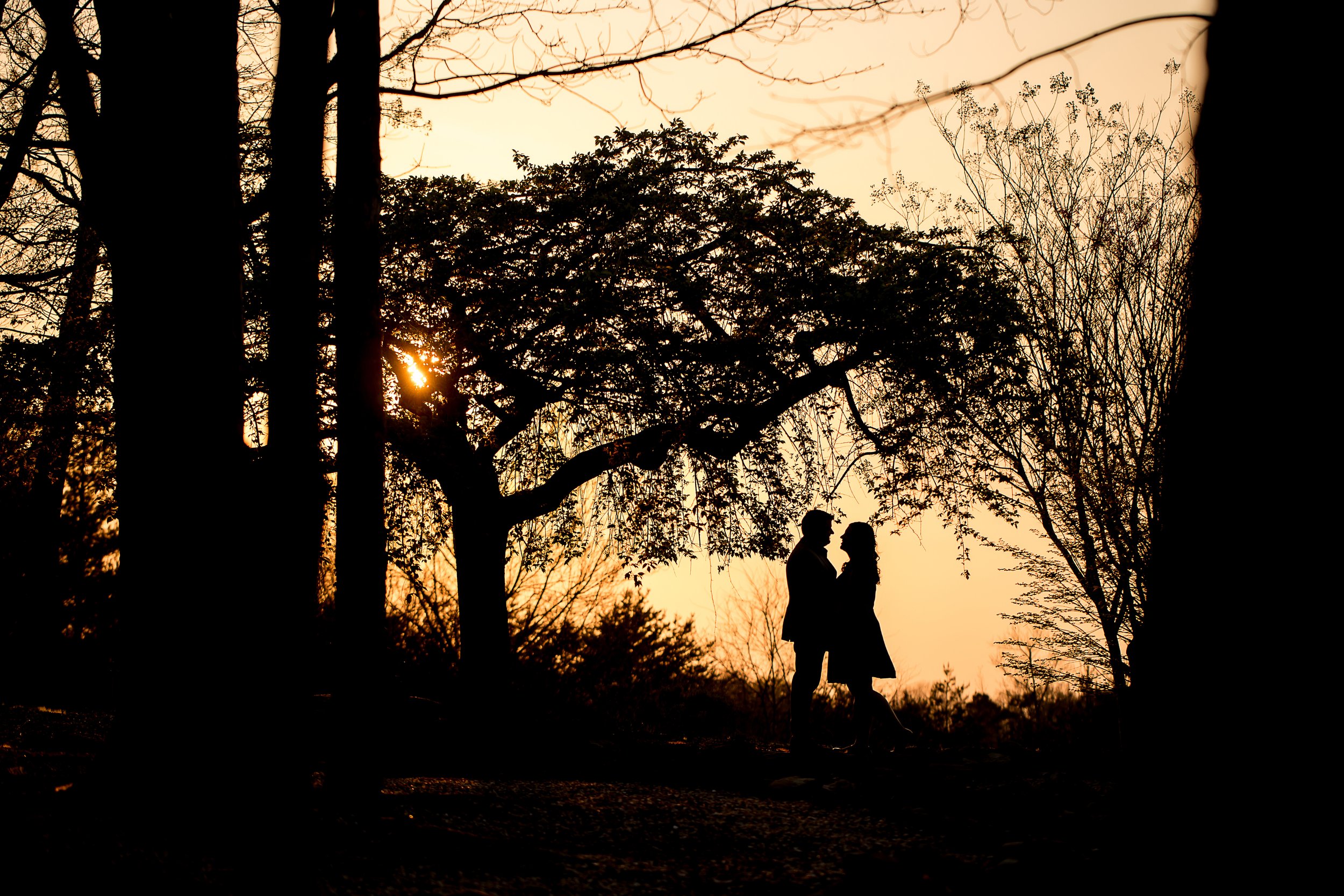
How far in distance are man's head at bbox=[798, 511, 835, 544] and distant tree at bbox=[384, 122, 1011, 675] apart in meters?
3.23

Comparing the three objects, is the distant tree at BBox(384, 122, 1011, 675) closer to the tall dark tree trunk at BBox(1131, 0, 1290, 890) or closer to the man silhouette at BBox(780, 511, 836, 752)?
the man silhouette at BBox(780, 511, 836, 752)

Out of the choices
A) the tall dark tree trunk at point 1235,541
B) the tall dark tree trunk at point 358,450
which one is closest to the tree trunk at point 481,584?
the tall dark tree trunk at point 358,450

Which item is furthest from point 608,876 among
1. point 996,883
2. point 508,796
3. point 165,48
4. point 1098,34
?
point 165,48

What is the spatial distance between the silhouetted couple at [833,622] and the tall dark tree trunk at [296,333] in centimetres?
364

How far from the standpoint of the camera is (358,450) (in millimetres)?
5328

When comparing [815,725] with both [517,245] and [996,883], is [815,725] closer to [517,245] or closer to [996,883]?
[517,245]

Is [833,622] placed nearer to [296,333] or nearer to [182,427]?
[296,333]

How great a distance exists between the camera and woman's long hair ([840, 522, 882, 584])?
764 centimetres

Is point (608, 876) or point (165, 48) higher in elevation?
point (165, 48)

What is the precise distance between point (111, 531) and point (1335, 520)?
600 inches

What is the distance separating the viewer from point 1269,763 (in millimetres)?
2279

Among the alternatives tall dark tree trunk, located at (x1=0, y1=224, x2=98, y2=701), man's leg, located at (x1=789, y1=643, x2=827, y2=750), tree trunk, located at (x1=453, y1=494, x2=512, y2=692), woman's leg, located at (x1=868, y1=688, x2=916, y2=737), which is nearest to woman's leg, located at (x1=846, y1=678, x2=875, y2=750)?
woman's leg, located at (x1=868, y1=688, x2=916, y2=737)

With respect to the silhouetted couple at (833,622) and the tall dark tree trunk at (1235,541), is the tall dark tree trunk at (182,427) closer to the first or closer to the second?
the tall dark tree trunk at (1235,541)

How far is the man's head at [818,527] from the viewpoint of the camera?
7.41m
